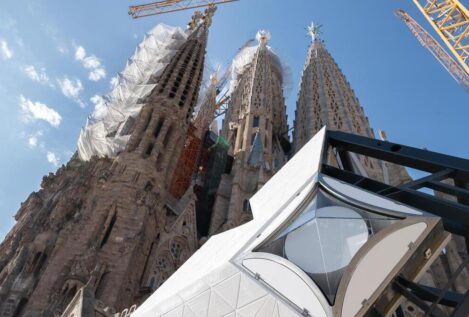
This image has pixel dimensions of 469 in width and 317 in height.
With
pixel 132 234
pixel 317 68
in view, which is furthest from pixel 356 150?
pixel 317 68

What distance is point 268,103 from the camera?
102 feet

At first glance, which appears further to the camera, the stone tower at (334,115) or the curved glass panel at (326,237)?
the stone tower at (334,115)

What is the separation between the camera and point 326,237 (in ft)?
12.9

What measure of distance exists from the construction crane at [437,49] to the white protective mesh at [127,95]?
23.3 metres

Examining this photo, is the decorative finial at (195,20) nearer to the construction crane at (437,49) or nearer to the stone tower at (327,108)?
the stone tower at (327,108)

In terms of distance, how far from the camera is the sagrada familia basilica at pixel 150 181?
41.6ft

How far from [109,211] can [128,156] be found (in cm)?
345

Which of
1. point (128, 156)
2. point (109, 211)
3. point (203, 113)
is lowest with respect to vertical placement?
point (109, 211)

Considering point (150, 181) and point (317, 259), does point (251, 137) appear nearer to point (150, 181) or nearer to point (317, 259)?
point (150, 181)

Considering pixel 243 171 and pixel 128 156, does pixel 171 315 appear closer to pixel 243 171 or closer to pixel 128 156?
pixel 128 156

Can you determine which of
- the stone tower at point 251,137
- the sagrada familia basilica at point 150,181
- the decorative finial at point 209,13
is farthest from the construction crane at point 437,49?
the decorative finial at point 209,13

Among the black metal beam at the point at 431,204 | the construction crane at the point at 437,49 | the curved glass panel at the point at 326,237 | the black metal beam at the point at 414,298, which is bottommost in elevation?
the black metal beam at the point at 414,298

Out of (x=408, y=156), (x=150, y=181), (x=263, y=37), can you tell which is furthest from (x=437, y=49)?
(x=408, y=156)

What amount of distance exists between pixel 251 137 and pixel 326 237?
23.1 m
